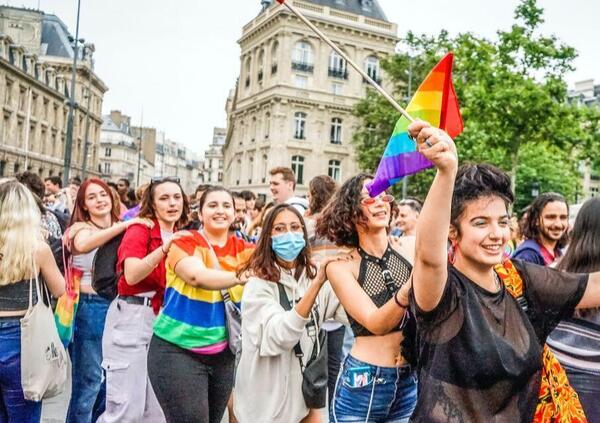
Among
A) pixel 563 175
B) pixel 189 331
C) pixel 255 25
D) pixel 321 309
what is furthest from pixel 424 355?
pixel 255 25

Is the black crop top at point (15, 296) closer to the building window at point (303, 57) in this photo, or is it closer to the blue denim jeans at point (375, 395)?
the blue denim jeans at point (375, 395)

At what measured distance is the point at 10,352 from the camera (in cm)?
379

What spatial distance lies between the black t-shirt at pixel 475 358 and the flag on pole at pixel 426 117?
1.52 feet

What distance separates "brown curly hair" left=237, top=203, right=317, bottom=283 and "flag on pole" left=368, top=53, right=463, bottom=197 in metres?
1.25

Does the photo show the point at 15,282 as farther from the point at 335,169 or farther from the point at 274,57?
the point at 274,57

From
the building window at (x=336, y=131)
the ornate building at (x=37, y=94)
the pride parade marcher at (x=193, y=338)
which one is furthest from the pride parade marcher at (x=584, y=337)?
the building window at (x=336, y=131)

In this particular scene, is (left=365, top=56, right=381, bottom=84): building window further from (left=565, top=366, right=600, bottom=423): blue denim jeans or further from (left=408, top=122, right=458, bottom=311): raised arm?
(left=408, top=122, right=458, bottom=311): raised arm

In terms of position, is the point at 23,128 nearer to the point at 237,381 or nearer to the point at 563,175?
the point at 563,175

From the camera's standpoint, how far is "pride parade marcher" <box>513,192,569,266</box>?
197 inches

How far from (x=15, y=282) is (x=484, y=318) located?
2803 millimetres

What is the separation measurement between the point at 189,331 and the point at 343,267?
139cm

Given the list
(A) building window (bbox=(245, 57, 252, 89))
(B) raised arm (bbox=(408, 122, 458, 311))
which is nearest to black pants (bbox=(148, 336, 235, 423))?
(B) raised arm (bbox=(408, 122, 458, 311))

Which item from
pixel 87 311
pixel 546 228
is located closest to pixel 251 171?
pixel 87 311

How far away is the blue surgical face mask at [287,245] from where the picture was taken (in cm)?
378
